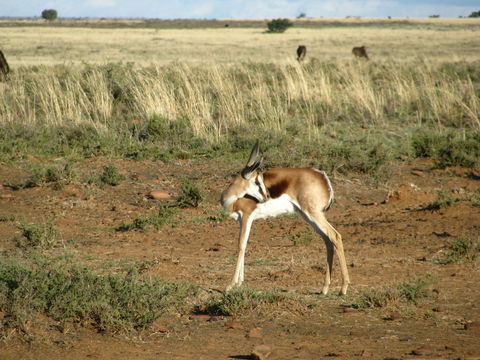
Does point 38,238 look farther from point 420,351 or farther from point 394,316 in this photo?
point 420,351

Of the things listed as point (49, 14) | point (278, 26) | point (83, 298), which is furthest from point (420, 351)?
point (49, 14)

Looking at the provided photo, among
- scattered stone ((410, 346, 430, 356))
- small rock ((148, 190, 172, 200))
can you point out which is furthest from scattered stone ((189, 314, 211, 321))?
small rock ((148, 190, 172, 200))

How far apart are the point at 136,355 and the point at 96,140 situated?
27.6 ft

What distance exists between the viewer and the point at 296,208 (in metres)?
6.18

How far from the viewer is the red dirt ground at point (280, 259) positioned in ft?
15.6

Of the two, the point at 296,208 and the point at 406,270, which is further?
the point at 406,270

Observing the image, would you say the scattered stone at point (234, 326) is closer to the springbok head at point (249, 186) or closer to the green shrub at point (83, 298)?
the green shrub at point (83, 298)

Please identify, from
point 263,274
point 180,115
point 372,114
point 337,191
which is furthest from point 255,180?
point 372,114

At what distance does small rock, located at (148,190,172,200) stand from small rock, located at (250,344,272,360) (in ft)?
18.6

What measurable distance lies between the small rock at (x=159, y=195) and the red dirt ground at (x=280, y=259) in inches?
7.3

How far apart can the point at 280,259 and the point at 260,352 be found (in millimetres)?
2971

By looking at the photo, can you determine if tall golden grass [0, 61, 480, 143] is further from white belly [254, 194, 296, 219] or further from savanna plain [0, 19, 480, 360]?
white belly [254, 194, 296, 219]

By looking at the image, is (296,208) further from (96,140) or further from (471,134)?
(471,134)

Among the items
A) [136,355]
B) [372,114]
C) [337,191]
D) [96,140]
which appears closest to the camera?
[136,355]
